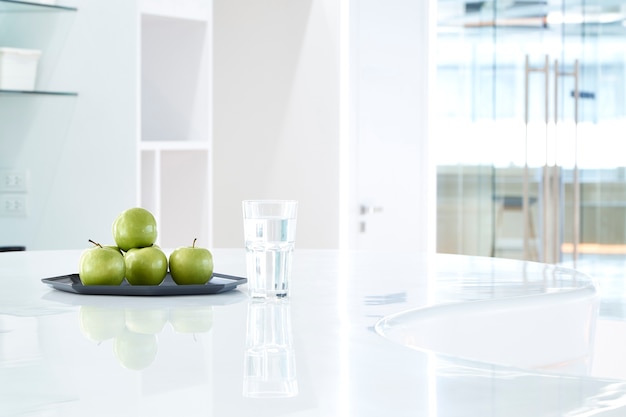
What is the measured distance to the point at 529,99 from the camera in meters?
4.97

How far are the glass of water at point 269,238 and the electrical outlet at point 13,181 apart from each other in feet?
7.48

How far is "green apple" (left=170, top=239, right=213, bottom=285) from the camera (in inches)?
53.7

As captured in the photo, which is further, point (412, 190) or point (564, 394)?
point (412, 190)

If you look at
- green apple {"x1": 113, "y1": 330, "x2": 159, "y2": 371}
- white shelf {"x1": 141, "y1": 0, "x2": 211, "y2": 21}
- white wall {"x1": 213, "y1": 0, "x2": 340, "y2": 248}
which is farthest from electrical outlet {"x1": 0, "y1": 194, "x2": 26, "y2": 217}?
green apple {"x1": 113, "y1": 330, "x2": 159, "y2": 371}

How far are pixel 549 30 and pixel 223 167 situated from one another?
2.01m

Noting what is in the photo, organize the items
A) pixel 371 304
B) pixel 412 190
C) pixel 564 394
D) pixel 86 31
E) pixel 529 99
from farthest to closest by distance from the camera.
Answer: pixel 529 99 < pixel 412 190 < pixel 86 31 < pixel 371 304 < pixel 564 394

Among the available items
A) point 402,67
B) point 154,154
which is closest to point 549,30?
point 402,67

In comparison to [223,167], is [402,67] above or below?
above

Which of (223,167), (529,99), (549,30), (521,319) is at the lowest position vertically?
(521,319)

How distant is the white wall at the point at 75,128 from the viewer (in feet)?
11.0

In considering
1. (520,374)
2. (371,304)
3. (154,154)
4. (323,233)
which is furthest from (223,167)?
(520,374)

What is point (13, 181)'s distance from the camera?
334 cm

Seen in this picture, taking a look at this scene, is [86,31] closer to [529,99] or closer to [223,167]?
[223,167]

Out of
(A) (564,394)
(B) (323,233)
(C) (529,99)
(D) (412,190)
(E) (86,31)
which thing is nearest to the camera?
(A) (564,394)
